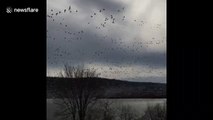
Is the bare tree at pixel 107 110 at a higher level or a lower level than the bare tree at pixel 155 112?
higher
